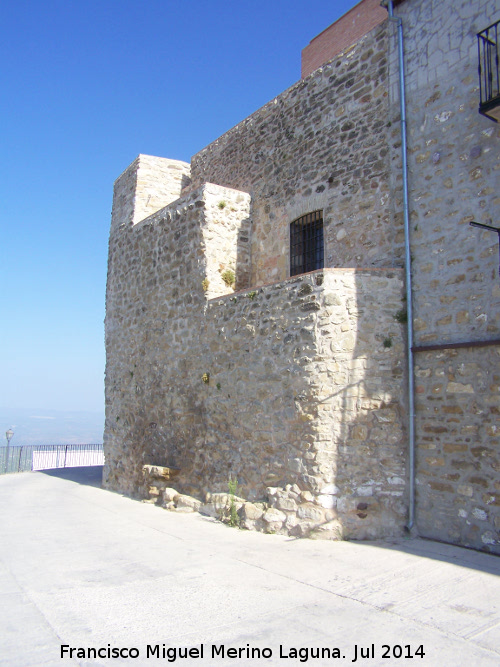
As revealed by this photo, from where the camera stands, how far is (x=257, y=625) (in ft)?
12.7

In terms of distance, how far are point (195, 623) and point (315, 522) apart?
274 centimetres

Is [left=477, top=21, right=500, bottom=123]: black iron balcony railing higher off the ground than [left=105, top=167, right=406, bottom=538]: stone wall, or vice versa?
[left=477, top=21, right=500, bottom=123]: black iron balcony railing

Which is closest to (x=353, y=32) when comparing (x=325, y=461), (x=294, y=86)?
(x=294, y=86)

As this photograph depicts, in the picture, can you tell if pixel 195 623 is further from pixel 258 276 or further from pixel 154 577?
pixel 258 276

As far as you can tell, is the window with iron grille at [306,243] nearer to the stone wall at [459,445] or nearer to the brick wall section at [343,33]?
the stone wall at [459,445]

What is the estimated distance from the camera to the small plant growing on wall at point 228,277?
968cm

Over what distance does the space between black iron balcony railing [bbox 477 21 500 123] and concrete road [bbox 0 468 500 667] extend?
497cm

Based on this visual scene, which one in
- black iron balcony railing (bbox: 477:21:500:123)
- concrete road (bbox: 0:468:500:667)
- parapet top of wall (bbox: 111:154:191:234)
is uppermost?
parapet top of wall (bbox: 111:154:191:234)

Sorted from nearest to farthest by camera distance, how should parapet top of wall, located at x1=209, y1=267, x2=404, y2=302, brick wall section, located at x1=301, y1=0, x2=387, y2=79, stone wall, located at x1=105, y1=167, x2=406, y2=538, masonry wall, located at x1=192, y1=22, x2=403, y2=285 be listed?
1. stone wall, located at x1=105, y1=167, x2=406, y2=538
2. parapet top of wall, located at x1=209, y1=267, x2=404, y2=302
3. masonry wall, located at x1=192, y1=22, x2=403, y2=285
4. brick wall section, located at x1=301, y1=0, x2=387, y2=79

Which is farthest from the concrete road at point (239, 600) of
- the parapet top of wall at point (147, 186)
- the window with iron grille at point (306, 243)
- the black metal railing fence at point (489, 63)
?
the parapet top of wall at point (147, 186)

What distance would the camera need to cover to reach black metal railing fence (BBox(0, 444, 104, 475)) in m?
20.9

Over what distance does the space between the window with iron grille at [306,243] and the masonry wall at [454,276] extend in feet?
6.74

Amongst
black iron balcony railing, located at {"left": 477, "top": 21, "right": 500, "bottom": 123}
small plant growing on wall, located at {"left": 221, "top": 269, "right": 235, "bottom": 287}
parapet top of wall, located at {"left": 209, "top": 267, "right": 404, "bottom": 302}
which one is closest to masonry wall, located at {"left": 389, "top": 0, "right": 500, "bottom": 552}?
black iron balcony railing, located at {"left": 477, "top": 21, "right": 500, "bottom": 123}

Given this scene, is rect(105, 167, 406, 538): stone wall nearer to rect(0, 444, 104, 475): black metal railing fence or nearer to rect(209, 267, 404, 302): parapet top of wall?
rect(209, 267, 404, 302): parapet top of wall
